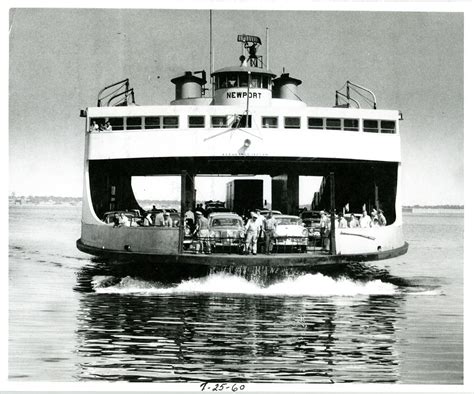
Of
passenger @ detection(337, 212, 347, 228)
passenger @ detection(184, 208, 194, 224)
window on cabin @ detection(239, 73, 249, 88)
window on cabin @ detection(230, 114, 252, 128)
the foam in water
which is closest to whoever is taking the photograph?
the foam in water

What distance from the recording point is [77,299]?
54.3 feet

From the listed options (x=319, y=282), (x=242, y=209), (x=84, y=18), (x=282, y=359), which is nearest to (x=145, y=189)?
(x=242, y=209)

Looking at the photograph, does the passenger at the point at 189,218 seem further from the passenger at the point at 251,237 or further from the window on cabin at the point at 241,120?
the passenger at the point at 251,237

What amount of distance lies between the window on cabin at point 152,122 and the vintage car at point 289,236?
552 cm

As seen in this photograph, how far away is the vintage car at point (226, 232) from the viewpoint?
16469 millimetres

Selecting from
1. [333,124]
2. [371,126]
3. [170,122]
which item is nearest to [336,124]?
[333,124]

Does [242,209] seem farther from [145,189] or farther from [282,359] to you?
[282,359]

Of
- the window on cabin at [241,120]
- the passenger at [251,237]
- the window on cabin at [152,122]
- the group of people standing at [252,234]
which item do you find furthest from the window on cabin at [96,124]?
the passenger at [251,237]

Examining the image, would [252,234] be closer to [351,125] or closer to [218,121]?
[218,121]

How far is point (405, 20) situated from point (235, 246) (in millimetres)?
7058

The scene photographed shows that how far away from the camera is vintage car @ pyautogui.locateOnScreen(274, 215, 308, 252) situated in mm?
16641

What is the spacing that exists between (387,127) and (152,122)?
7.85 metres

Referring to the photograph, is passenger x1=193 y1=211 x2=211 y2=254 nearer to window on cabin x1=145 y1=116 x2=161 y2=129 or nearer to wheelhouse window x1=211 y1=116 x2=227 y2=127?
wheelhouse window x1=211 y1=116 x2=227 y2=127

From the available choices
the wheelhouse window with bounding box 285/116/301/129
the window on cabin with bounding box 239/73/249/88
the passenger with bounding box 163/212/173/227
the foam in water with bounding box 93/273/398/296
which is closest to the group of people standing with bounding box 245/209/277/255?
the foam in water with bounding box 93/273/398/296
